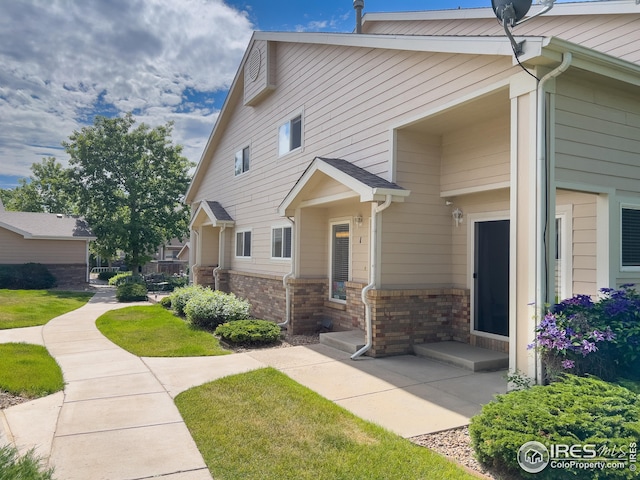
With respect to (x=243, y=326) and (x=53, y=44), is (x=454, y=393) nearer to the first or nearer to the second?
(x=243, y=326)

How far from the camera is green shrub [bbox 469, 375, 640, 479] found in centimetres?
314

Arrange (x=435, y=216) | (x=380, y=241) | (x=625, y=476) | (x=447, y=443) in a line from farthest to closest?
1. (x=435, y=216)
2. (x=380, y=241)
3. (x=447, y=443)
4. (x=625, y=476)

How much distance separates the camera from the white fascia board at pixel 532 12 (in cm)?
702

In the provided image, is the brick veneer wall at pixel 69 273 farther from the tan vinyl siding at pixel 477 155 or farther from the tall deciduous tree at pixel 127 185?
the tan vinyl siding at pixel 477 155

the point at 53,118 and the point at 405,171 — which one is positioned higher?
the point at 53,118

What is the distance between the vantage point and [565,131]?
209 inches

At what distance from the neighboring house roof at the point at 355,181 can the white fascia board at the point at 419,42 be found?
225 centimetres

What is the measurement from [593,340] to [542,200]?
64.5 inches

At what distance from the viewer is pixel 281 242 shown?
11656mm

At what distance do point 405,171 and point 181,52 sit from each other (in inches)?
332

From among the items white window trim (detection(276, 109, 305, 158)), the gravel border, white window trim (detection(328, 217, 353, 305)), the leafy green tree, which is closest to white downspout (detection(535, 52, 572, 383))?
the gravel border

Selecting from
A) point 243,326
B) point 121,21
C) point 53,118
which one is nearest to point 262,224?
point 243,326

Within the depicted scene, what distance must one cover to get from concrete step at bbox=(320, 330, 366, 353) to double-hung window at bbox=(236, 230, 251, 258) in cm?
604

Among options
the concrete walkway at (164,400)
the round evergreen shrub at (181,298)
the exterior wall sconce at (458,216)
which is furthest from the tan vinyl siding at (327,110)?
the concrete walkway at (164,400)
